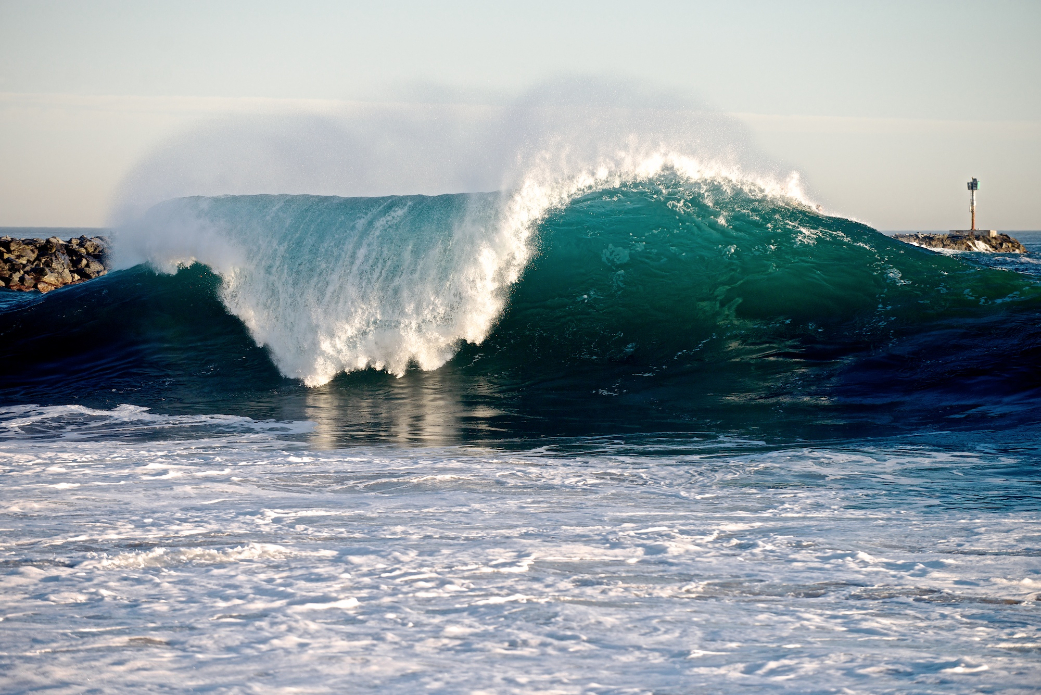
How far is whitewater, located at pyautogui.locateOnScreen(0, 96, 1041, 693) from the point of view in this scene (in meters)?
2.82

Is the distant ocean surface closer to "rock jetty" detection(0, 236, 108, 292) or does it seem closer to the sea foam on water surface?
the sea foam on water surface

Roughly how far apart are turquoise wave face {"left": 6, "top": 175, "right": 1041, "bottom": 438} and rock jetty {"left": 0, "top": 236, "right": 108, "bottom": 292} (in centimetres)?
1711

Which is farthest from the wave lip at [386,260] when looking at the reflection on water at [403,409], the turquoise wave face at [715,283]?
the reflection on water at [403,409]

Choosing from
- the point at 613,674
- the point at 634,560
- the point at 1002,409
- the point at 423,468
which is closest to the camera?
the point at 613,674

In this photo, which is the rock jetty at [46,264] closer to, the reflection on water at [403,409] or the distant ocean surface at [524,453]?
the distant ocean surface at [524,453]

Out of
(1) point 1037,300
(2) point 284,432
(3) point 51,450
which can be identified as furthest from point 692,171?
(3) point 51,450

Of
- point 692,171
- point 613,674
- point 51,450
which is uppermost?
point 692,171

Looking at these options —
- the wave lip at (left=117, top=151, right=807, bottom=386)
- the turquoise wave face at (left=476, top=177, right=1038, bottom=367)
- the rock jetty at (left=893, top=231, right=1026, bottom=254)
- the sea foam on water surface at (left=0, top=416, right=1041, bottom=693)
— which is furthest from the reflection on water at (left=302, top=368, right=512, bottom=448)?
the rock jetty at (left=893, top=231, right=1026, bottom=254)

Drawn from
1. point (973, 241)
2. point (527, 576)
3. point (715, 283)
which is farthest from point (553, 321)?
point (973, 241)

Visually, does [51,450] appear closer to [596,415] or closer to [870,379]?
[596,415]

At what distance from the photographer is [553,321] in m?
10.3

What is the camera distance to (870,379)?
319 inches

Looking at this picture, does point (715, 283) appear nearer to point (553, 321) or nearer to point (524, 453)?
point (553, 321)

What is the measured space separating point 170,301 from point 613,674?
11.3 m
